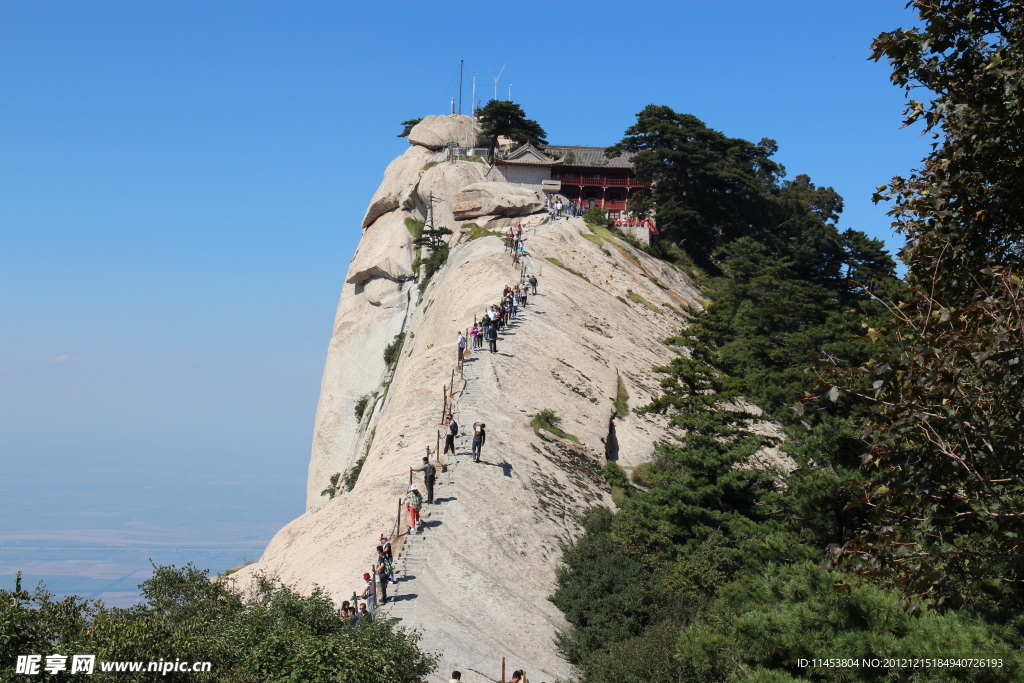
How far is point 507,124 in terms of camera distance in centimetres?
8612

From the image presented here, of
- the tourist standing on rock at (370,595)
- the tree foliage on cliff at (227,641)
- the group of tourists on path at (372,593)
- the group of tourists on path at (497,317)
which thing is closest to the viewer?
the tree foliage on cliff at (227,641)

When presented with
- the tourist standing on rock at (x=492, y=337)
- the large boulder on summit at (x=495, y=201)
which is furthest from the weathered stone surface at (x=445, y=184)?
the tourist standing on rock at (x=492, y=337)

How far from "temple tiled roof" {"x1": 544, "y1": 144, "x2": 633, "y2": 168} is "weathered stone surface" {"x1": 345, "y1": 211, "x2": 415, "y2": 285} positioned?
14.2m

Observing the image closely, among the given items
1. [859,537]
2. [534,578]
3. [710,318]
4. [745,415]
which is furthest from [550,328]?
[859,537]

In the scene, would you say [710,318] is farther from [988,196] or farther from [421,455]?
[988,196]

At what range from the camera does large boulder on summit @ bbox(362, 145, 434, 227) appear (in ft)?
283

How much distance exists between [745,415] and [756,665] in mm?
15729

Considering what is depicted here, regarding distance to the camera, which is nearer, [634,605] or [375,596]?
[375,596]

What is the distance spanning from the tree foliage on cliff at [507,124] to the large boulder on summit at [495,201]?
11.5 meters

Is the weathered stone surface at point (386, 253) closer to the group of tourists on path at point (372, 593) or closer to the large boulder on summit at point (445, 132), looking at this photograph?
the large boulder on summit at point (445, 132)

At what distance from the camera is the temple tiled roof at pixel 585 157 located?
269ft

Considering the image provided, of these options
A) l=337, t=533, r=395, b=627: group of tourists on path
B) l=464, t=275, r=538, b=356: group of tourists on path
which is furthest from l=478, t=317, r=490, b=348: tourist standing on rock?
l=337, t=533, r=395, b=627: group of tourists on path

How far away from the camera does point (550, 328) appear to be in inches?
1809

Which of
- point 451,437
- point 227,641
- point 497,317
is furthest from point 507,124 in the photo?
point 227,641
